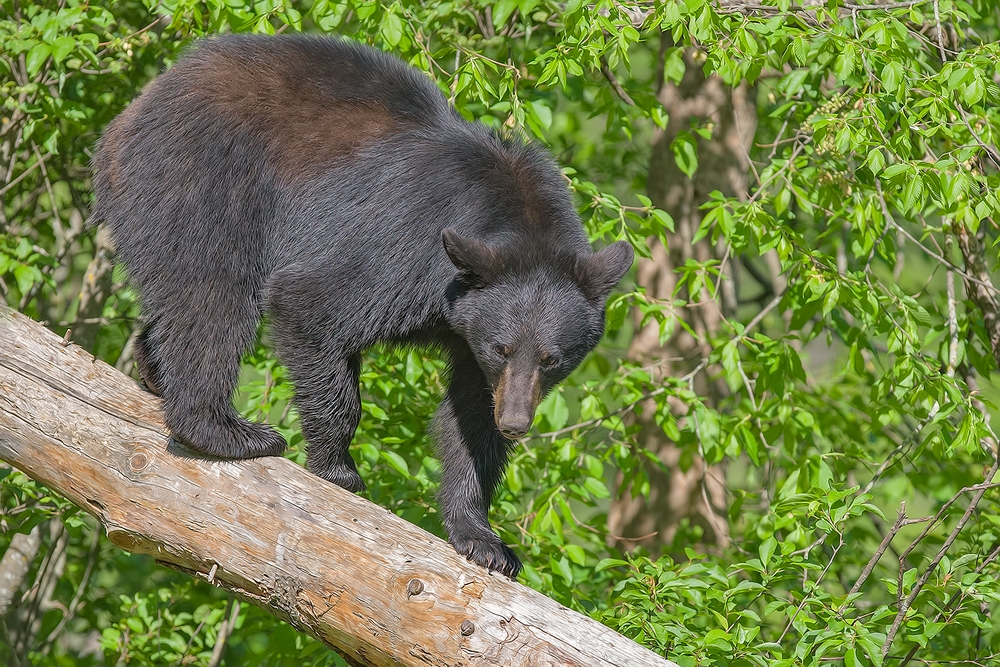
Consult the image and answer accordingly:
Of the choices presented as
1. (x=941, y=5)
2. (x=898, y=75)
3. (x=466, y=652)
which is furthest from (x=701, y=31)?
(x=466, y=652)

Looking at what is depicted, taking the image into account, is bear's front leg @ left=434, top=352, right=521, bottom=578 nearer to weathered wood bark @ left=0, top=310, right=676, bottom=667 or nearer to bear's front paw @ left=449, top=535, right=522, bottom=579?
bear's front paw @ left=449, top=535, right=522, bottom=579

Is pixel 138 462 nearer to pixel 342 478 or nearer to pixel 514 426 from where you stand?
pixel 342 478

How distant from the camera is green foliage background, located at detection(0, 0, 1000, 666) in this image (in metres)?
4.07

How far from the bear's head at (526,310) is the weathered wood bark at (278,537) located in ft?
2.38

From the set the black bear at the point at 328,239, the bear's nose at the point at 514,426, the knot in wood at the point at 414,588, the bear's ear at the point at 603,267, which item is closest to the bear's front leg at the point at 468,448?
the black bear at the point at 328,239

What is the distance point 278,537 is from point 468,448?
3.65 ft

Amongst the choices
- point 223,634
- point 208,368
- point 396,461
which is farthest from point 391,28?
point 223,634

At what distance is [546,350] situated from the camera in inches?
156

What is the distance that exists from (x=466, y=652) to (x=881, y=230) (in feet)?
9.51

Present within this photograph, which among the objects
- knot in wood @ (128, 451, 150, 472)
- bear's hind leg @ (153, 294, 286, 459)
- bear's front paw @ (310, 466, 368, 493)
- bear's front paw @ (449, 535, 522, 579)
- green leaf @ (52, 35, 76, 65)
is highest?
green leaf @ (52, 35, 76, 65)

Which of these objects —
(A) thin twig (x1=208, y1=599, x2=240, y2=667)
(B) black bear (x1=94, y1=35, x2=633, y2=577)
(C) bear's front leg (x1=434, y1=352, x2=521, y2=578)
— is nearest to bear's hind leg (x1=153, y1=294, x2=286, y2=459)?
(B) black bear (x1=94, y1=35, x2=633, y2=577)

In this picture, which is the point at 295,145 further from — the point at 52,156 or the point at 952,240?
the point at 952,240

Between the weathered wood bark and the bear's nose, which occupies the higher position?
the bear's nose

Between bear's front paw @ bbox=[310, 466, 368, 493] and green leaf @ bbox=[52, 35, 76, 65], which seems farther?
green leaf @ bbox=[52, 35, 76, 65]
